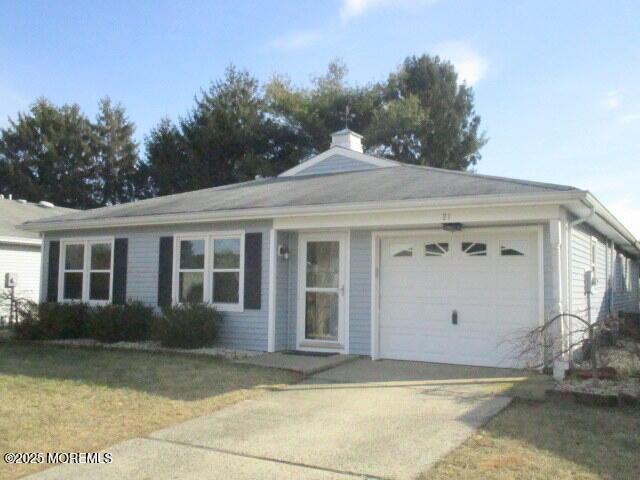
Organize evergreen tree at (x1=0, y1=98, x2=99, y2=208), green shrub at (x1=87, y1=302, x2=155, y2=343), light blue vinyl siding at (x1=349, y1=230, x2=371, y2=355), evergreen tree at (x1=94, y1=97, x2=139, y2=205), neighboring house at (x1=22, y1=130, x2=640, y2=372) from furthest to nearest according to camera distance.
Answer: evergreen tree at (x1=94, y1=97, x2=139, y2=205)
evergreen tree at (x1=0, y1=98, x2=99, y2=208)
green shrub at (x1=87, y1=302, x2=155, y2=343)
light blue vinyl siding at (x1=349, y1=230, x2=371, y2=355)
neighboring house at (x1=22, y1=130, x2=640, y2=372)

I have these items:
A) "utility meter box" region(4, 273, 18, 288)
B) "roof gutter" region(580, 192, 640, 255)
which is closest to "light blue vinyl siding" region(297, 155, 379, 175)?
"roof gutter" region(580, 192, 640, 255)

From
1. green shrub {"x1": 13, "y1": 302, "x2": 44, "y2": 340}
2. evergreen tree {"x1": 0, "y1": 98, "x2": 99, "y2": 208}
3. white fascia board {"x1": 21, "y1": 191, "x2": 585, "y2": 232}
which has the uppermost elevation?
evergreen tree {"x1": 0, "y1": 98, "x2": 99, "y2": 208}

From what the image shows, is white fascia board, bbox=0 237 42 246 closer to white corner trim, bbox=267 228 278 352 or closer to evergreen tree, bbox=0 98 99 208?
white corner trim, bbox=267 228 278 352

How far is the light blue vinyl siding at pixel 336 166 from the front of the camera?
13.6m

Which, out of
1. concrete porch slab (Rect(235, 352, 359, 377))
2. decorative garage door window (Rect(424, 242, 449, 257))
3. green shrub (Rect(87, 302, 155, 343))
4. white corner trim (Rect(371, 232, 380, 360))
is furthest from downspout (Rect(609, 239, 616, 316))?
green shrub (Rect(87, 302, 155, 343))

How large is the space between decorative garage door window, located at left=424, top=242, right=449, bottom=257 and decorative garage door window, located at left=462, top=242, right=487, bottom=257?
0.31 metres

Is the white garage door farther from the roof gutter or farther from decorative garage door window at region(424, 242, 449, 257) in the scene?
the roof gutter

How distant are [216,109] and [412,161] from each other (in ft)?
35.8

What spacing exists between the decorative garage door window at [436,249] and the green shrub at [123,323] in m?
Result: 5.48

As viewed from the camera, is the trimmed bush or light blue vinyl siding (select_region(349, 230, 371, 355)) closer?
light blue vinyl siding (select_region(349, 230, 371, 355))

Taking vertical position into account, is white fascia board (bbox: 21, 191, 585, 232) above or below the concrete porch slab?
above

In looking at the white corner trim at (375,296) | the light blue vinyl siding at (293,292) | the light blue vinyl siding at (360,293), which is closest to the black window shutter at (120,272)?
the light blue vinyl siding at (293,292)

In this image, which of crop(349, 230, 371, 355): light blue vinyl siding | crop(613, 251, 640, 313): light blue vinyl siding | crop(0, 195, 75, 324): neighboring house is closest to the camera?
crop(349, 230, 371, 355): light blue vinyl siding

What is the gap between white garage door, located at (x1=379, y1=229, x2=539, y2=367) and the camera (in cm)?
901
